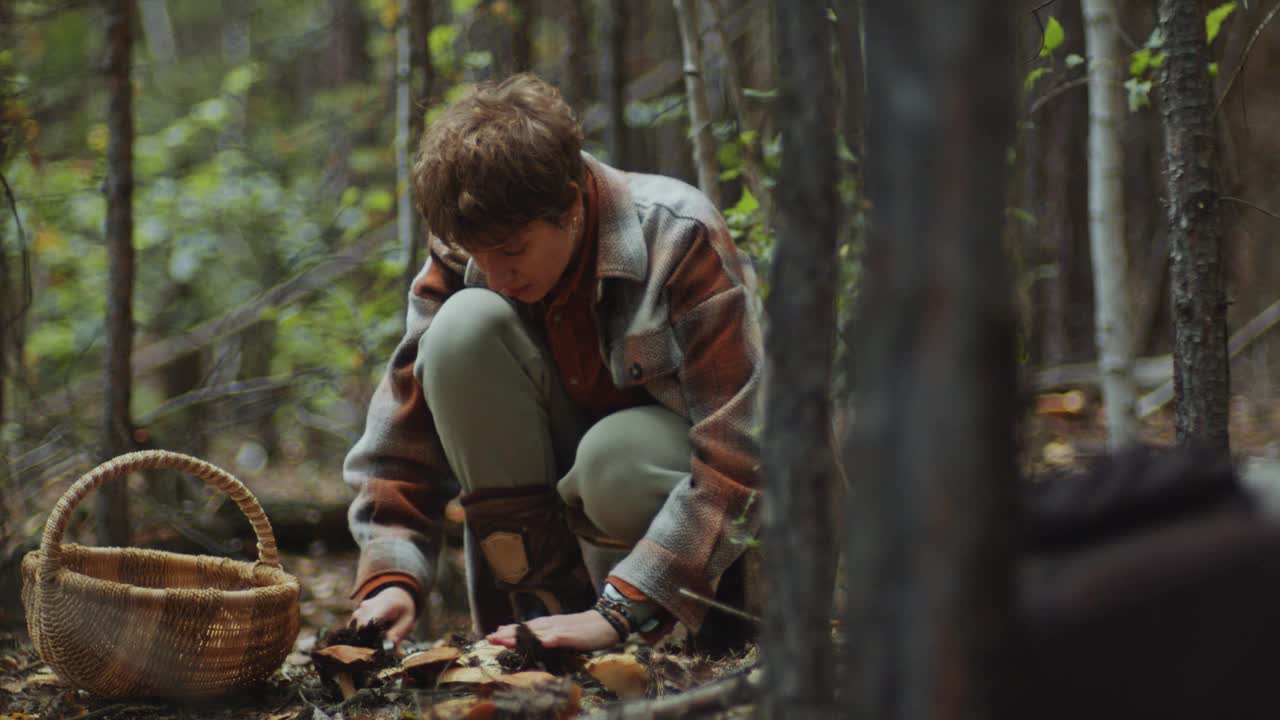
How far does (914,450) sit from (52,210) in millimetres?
5563

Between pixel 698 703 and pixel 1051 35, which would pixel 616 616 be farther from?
pixel 1051 35

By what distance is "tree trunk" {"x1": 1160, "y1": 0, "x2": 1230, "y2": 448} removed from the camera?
213 cm

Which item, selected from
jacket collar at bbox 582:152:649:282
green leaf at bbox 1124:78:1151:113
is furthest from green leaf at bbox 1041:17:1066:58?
jacket collar at bbox 582:152:649:282

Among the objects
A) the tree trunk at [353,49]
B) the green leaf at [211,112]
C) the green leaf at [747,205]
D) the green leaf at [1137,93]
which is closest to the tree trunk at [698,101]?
the green leaf at [747,205]

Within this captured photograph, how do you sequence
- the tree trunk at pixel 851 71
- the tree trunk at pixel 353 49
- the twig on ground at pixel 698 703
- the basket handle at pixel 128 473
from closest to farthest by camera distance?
1. the twig on ground at pixel 698 703
2. the tree trunk at pixel 851 71
3. the basket handle at pixel 128 473
4. the tree trunk at pixel 353 49

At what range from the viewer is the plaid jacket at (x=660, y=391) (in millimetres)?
2273

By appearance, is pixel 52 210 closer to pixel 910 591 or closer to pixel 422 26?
pixel 422 26

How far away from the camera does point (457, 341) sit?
2.46m

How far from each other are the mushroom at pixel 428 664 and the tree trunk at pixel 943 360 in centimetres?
117

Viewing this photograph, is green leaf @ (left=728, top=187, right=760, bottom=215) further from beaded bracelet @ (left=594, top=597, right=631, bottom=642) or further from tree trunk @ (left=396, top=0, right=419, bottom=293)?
tree trunk @ (left=396, top=0, right=419, bottom=293)

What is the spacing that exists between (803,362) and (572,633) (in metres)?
1.09

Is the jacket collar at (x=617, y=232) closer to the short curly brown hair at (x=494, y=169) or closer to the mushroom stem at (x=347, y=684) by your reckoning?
the short curly brown hair at (x=494, y=169)

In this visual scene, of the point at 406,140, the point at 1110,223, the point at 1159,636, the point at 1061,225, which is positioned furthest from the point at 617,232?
the point at 1061,225

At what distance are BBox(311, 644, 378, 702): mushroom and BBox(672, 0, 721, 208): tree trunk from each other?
150 cm
